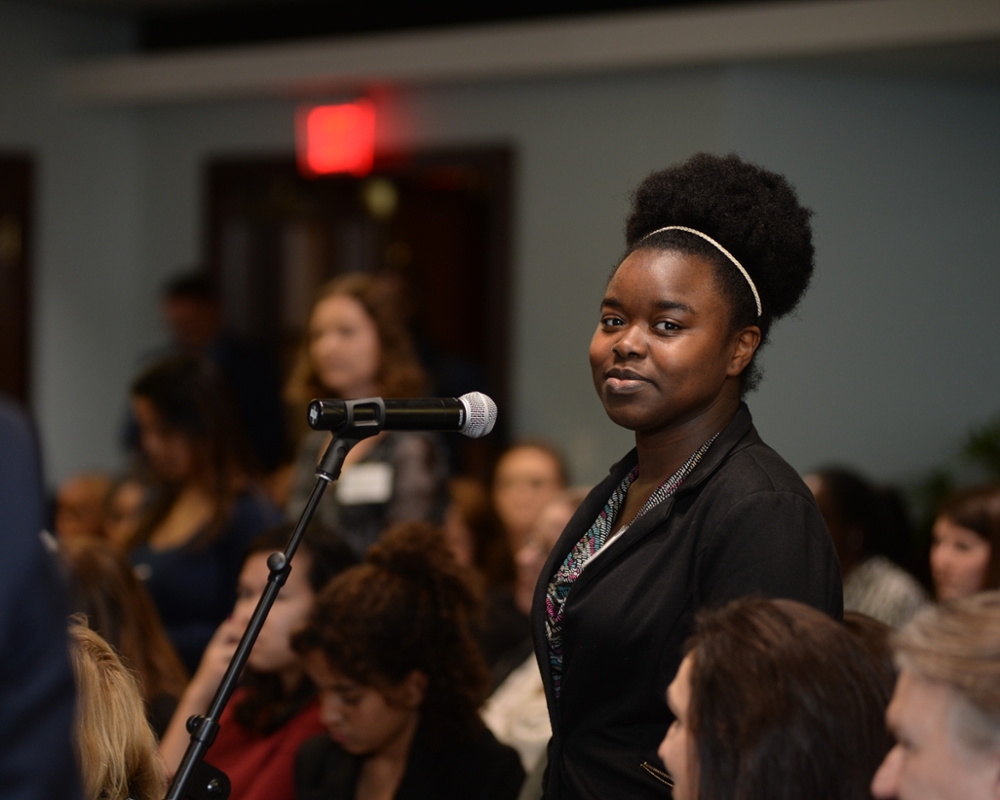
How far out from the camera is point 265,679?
8.09ft

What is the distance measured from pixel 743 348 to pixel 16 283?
16.5ft

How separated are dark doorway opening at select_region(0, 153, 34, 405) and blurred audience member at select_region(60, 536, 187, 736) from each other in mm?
3557

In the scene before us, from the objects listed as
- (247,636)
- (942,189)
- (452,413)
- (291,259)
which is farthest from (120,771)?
(291,259)

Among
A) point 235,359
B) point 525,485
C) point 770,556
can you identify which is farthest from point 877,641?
point 235,359

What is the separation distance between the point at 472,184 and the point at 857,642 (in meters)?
5.57

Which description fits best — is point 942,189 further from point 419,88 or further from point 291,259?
point 291,259

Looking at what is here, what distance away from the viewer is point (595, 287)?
4789 mm

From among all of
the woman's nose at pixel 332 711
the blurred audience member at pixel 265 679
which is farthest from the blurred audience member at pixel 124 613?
the woman's nose at pixel 332 711

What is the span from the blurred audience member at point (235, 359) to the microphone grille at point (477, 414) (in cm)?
416

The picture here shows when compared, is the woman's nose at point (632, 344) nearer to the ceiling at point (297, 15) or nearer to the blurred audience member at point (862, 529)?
the blurred audience member at point (862, 529)

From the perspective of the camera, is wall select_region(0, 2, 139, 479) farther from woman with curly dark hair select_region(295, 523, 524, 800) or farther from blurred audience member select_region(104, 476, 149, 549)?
woman with curly dark hair select_region(295, 523, 524, 800)

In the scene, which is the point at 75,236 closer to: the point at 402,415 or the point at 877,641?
the point at 402,415

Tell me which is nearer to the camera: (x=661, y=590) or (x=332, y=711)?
(x=661, y=590)

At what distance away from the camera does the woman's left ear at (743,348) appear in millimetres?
1550
